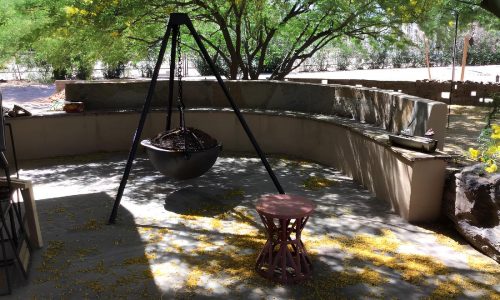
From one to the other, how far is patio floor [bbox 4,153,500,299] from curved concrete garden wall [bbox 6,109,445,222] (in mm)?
599

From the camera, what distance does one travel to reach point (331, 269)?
5.18 m

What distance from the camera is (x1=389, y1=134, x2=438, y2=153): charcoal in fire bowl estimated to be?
6355mm

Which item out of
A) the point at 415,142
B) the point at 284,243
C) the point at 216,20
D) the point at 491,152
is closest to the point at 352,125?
the point at 415,142

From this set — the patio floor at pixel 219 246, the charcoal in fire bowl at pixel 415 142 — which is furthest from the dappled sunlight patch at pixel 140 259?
the charcoal in fire bowl at pixel 415 142

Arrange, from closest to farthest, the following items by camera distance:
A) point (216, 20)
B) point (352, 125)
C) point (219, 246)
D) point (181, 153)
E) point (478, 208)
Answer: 1. point (478, 208)
2. point (219, 246)
3. point (181, 153)
4. point (352, 125)
5. point (216, 20)

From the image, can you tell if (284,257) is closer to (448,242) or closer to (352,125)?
(448,242)

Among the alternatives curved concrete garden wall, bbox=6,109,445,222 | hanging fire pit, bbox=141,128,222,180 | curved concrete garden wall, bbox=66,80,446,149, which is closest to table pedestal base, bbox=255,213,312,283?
hanging fire pit, bbox=141,128,222,180

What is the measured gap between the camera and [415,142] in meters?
6.49

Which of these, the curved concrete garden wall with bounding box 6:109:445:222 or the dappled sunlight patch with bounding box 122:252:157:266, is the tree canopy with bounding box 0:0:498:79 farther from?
the dappled sunlight patch with bounding box 122:252:157:266

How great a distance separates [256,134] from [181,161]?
3633 millimetres

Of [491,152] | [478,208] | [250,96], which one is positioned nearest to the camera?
[491,152]

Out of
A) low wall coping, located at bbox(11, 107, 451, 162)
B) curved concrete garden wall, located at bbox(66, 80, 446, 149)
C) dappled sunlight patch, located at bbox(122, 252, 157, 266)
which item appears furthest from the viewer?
curved concrete garden wall, located at bbox(66, 80, 446, 149)

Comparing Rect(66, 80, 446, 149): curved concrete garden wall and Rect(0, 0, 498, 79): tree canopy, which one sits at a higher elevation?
Rect(0, 0, 498, 79): tree canopy

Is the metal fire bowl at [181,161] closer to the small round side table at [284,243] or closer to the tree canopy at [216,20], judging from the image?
the small round side table at [284,243]
